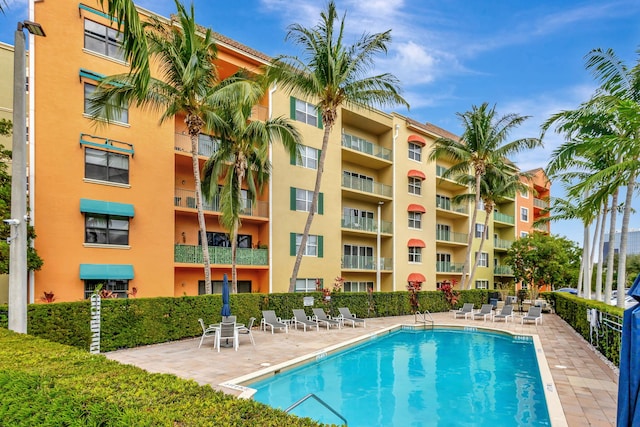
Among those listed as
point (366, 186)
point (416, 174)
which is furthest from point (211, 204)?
point (416, 174)

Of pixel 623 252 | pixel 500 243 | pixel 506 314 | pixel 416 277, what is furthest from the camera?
pixel 500 243

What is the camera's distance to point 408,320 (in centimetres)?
2214

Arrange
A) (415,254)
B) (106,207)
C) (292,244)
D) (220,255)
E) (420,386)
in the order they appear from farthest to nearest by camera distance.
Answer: (415,254) < (292,244) < (220,255) < (106,207) < (420,386)

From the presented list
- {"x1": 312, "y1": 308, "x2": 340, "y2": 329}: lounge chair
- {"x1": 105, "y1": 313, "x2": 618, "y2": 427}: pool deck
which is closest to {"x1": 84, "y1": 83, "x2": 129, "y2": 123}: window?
{"x1": 105, "y1": 313, "x2": 618, "y2": 427}: pool deck

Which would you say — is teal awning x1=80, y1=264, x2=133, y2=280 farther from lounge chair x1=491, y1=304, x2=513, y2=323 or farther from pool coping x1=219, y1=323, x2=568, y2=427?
lounge chair x1=491, y1=304, x2=513, y2=323

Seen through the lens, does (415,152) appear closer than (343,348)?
No

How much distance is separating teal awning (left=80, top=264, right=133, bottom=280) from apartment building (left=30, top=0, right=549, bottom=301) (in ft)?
0.14

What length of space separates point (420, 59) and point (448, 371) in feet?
47.5

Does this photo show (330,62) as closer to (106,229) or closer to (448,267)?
(106,229)

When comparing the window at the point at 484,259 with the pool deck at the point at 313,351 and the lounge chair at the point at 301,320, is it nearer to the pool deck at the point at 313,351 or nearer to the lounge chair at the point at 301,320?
the pool deck at the point at 313,351

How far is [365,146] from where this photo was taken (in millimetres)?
28469

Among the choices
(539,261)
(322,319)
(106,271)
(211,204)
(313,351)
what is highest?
(211,204)

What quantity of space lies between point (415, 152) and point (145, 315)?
2443cm

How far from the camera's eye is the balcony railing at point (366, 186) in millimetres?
27156
